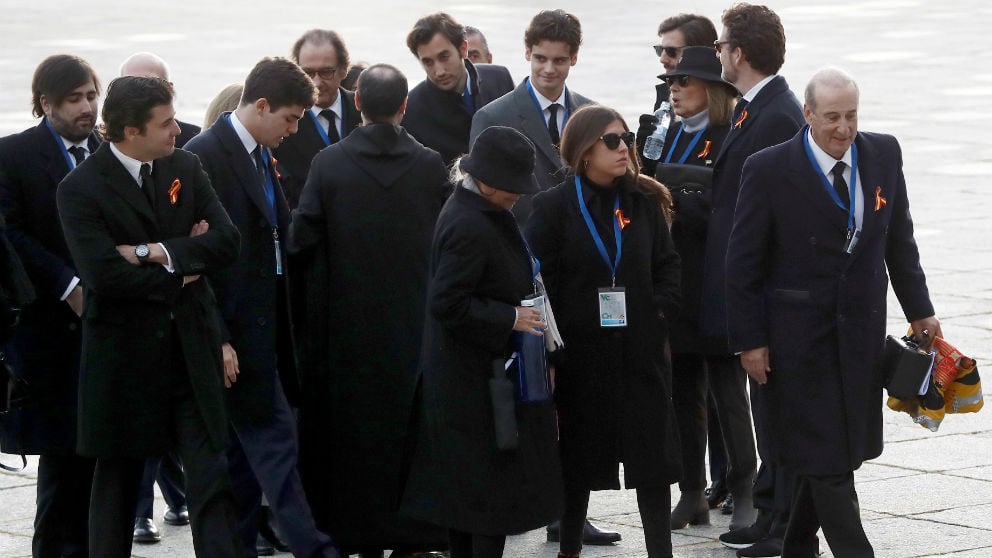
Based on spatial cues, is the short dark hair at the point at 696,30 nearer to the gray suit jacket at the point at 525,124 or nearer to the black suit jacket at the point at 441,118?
the gray suit jacket at the point at 525,124

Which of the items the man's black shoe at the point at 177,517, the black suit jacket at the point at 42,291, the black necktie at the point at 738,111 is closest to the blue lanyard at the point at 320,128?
the black suit jacket at the point at 42,291

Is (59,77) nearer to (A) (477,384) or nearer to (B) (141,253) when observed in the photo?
(B) (141,253)

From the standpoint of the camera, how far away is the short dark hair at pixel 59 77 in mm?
6461

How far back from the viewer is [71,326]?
6.54 meters

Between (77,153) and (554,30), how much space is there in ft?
7.23

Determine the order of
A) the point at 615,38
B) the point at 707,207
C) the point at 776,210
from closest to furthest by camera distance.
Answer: the point at 776,210
the point at 707,207
the point at 615,38

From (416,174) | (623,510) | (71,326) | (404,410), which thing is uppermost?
(416,174)

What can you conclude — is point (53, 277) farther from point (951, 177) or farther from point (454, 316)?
point (951, 177)

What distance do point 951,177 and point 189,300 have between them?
11598 millimetres

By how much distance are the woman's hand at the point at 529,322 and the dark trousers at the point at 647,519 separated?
0.77 m

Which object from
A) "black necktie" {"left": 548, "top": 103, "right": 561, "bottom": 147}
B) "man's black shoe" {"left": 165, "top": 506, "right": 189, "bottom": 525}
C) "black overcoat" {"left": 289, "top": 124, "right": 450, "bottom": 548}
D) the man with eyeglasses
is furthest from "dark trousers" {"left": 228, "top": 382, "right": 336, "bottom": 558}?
"black necktie" {"left": 548, "top": 103, "right": 561, "bottom": 147}

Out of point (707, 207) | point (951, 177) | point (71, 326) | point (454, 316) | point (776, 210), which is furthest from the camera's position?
point (951, 177)

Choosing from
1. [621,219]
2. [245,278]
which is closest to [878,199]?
[621,219]

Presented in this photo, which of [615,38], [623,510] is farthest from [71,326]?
[615,38]
